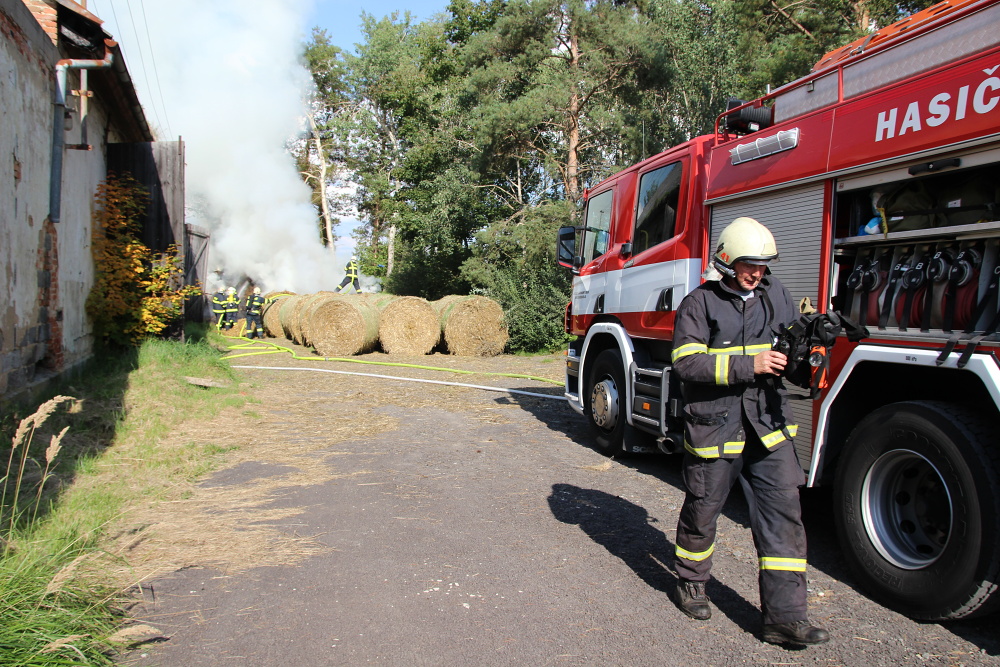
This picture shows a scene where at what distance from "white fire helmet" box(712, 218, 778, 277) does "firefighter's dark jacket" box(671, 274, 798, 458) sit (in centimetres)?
16

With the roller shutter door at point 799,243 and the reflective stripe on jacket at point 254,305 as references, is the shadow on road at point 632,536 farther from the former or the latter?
the reflective stripe on jacket at point 254,305

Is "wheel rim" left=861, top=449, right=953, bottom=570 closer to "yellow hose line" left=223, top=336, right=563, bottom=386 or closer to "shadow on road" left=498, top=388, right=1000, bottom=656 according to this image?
"shadow on road" left=498, top=388, right=1000, bottom=656

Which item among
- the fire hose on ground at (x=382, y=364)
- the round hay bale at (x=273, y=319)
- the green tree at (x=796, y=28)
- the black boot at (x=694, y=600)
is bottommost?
the black boot at (x=694, y=600)

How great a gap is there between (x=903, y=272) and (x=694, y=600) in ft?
6.63

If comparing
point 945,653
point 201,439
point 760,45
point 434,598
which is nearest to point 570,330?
point 201,439

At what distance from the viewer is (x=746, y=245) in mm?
3078

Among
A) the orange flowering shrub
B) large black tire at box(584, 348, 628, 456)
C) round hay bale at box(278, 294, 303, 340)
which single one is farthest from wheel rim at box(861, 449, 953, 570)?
round hay bale at box(278, 294, 303, 340)

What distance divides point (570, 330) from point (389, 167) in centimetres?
3485

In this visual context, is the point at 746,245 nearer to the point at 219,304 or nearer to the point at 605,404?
the point at 605,404

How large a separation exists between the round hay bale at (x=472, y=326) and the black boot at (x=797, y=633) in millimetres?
12679

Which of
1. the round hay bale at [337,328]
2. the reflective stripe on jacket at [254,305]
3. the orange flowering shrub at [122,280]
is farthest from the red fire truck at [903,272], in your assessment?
the reflective stripe on jacket at [254,305]

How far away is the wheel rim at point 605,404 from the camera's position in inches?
247

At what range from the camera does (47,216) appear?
675 centimetres

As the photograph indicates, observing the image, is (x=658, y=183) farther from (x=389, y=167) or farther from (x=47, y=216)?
(x=389, y=167)
